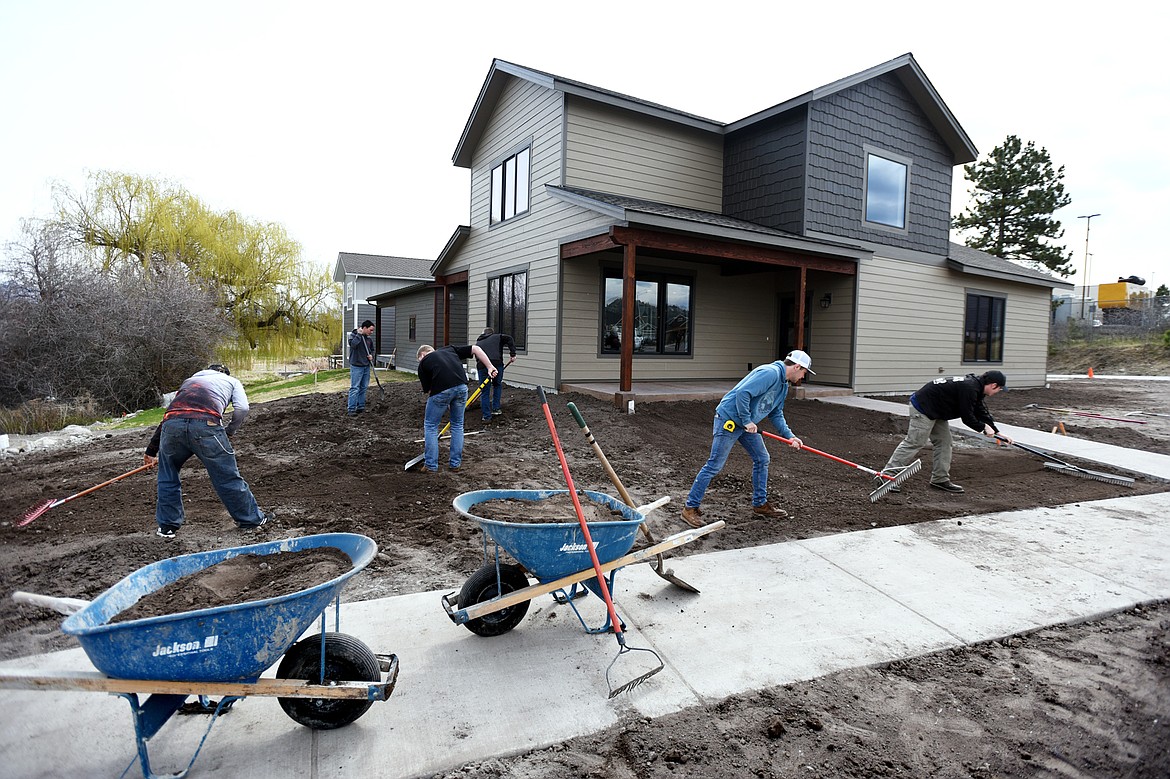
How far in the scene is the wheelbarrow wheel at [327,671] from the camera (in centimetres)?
272

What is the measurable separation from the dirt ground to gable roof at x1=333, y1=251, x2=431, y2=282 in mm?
22175

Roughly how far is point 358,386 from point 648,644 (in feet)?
34.0

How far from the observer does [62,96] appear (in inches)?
495

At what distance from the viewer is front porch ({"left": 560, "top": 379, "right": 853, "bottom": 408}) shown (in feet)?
37.8

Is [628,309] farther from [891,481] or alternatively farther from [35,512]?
[35,512]

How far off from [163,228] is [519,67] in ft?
66.7

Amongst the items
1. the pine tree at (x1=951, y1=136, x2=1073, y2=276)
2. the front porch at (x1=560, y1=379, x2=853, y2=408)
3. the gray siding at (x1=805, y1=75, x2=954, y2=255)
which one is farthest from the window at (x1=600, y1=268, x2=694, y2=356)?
the pine tree at (x1=951, y1=136, x2=1073, y2=276)

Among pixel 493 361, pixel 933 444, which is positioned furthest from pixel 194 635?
pixel 493 361

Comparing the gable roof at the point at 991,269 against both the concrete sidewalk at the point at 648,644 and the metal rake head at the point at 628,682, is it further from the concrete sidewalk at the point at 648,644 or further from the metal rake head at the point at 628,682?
the metal rake head at the point at 628,682

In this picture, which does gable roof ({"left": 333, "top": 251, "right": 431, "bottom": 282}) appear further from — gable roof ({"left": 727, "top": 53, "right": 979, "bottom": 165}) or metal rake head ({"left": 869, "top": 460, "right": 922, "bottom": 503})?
metal rake head ({"left": 869, "top": 460, "right": 922, "bottom": 503})

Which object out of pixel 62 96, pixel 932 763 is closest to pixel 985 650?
pixel 932 763

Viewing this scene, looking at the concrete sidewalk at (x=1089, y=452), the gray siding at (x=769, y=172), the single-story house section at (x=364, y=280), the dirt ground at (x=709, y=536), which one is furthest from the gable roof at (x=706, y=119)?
the single-story house section at (x=364, y=280)

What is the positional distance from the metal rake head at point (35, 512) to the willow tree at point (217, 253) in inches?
675

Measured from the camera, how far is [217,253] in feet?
92.3
